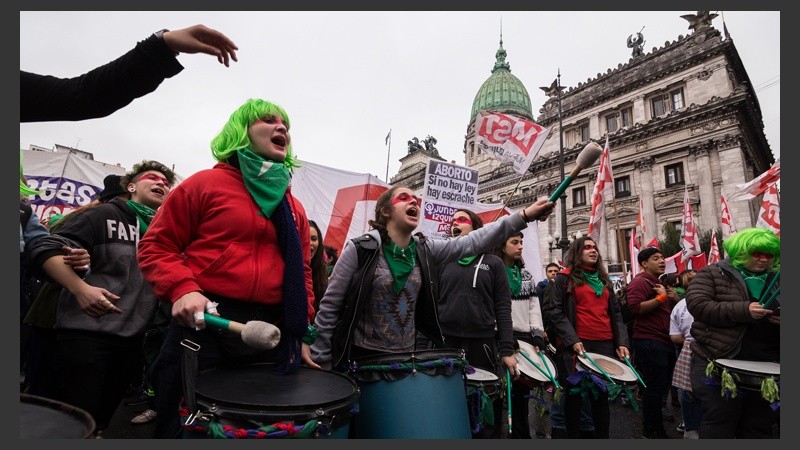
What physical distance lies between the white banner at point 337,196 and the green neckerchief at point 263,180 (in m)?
5.88

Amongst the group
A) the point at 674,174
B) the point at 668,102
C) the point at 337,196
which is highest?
the point at 668,102

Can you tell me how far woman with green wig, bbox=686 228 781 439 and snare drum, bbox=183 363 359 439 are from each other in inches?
120

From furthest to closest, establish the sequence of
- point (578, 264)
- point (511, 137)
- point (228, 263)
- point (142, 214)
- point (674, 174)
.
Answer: point (674, 174)
point (511, 137)
point (578, 264)
point (142, 214)
point (228, 263)

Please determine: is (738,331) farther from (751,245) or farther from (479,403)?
(479,403)

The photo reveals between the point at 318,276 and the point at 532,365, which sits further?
Answer: the point at 318,276

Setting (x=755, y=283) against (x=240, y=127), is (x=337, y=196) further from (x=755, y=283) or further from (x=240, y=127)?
(x=755, y=283)

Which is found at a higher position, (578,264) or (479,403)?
(578,264)

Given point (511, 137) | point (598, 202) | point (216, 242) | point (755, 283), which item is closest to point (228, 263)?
point (216, 242)

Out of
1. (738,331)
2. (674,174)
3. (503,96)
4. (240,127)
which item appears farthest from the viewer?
(503,96)

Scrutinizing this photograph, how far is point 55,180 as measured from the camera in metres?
8.11

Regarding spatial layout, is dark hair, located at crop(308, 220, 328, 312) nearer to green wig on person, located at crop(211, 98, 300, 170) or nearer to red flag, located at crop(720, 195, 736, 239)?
green wig on person, located at crop(211, 98, 300, 170)

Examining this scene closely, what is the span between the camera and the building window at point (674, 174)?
91.2 ft

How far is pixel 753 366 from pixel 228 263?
3601 mm

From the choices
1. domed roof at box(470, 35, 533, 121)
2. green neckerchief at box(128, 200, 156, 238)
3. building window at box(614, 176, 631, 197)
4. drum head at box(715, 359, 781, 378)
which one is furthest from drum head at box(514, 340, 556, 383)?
domed roof at box(470, 35, 533, 121)
